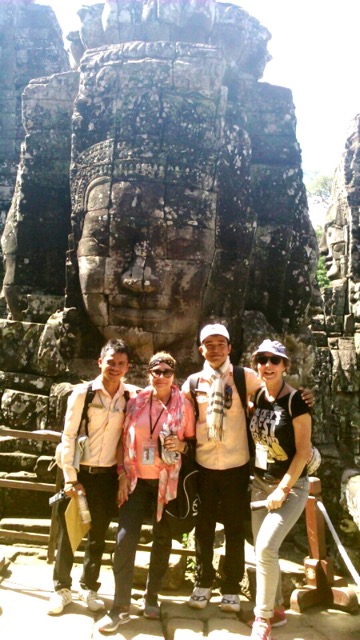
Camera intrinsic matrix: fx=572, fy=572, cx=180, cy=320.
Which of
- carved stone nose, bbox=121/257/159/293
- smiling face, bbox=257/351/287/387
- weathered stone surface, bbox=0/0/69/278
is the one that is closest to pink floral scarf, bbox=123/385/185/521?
smiling face, bbox=257/351/287/387

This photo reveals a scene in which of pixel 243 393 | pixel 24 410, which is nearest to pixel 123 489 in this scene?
pixel 243 393

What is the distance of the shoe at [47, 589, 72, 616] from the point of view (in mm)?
3695

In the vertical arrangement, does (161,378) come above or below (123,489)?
above

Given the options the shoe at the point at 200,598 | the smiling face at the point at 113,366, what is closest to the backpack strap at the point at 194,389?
the smiling face at the point at 113,366

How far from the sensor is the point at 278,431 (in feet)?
11.6

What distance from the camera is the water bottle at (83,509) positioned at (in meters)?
3.69

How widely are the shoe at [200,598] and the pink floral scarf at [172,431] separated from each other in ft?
2.02

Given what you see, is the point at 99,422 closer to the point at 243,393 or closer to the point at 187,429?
the point at 187,429

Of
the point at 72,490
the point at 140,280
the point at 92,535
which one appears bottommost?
the point at 92,535

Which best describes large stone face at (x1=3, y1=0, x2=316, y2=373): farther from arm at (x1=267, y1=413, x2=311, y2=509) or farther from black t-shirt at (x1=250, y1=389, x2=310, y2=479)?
arm at (x1=267, y1=413, x2=311, y2=509)

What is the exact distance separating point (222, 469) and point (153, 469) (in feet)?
1.52

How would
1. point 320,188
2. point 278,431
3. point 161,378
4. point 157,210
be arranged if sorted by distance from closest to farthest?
point 278,431 < point 161,378 < point 157,210 < point 320,188

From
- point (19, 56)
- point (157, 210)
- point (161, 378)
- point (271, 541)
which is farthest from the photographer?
point (19, 56)

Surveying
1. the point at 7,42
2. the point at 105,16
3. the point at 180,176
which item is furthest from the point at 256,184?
the point at 7,42
